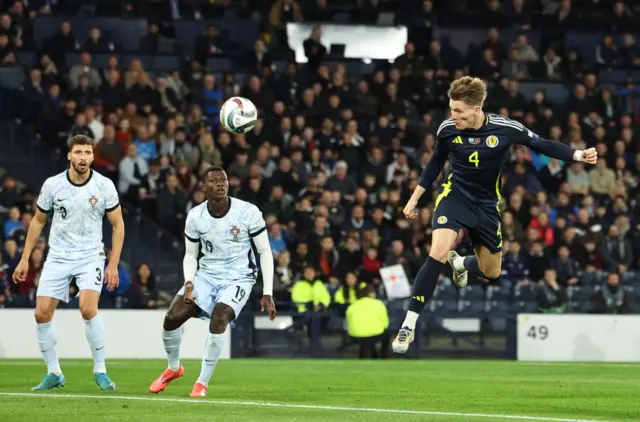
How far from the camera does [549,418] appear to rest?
9242 mm

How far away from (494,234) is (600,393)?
2.21m

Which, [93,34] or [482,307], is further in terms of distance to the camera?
[93,34]

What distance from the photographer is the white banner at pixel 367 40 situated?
28234 millimetres

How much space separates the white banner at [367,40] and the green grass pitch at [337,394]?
11176 mm

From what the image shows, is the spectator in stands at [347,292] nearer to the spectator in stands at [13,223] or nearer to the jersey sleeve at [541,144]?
the spectator in stands at [13,223]

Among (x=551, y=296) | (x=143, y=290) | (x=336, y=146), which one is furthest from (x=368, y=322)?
(x=336, y=146)

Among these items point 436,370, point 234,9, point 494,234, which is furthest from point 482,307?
point 494,234

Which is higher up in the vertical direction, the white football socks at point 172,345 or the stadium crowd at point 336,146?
the stadium crowd at point 336,146

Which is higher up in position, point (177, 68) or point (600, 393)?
point (177, 68)

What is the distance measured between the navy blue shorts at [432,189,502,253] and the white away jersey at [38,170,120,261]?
3.09 metres

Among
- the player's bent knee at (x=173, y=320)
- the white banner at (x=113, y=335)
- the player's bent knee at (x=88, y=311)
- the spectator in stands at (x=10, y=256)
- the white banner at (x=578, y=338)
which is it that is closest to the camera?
the player's bent knee at (x=173, y=320)

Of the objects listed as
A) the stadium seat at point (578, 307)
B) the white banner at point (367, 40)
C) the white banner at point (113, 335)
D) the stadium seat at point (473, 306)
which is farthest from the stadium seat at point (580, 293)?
the white banner at point (367, 40)

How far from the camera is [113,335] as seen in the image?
2050 cm

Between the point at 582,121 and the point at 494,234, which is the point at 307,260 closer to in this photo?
the point at 582,121
